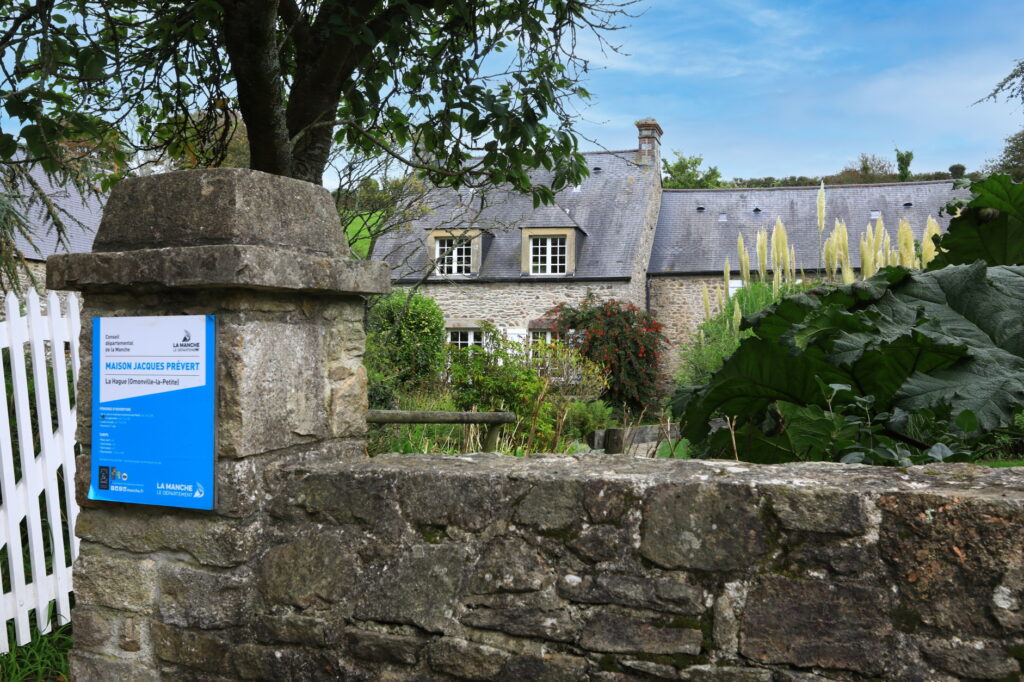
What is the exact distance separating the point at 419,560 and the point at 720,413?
1.70 metres

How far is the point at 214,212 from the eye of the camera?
2691 mm

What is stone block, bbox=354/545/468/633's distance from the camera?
246 cm

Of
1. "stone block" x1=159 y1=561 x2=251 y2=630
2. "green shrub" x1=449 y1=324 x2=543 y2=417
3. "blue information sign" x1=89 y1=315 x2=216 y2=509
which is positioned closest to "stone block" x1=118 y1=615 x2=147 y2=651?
"stone block" x1=159 y1=561 x2=251 y2=630

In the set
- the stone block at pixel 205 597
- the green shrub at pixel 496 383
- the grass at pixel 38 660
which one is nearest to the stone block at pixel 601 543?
the stone block at pixel 205 597

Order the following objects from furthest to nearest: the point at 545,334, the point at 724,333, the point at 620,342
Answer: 1. the point at 545,334
2. the point at 620,342
3. the point at 724,333

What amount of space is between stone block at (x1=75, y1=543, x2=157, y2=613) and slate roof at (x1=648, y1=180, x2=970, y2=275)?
2224cm

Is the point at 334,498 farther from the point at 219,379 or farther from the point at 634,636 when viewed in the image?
the point at 634,636

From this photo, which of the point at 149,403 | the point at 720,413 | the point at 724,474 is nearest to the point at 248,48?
the point at 149,403

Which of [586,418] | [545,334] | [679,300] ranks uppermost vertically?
[679,300]

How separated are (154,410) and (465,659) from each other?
4.12 feet

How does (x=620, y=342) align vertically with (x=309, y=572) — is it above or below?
below

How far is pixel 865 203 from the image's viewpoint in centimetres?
2559

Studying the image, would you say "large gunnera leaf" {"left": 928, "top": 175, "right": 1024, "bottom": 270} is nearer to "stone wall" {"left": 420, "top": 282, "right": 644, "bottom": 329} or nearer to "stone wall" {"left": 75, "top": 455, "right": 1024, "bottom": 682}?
"stone wall" {"left": 75, "top": 455, "right": 1024, "bottom": 682}

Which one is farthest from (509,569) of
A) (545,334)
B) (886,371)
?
(545,334)
